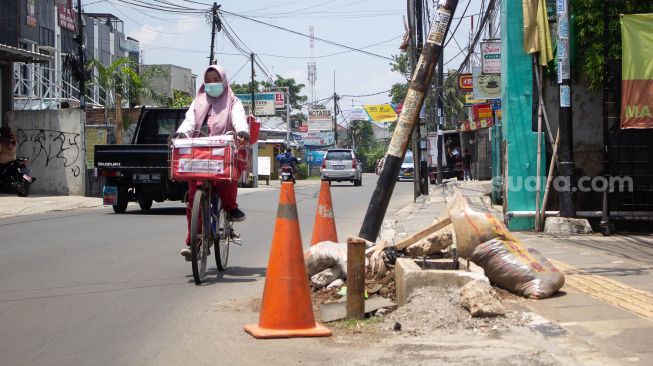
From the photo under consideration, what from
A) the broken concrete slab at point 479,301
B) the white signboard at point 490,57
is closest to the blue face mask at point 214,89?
the broken concrete slab at point 479,301

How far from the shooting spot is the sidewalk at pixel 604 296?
16.2 ft

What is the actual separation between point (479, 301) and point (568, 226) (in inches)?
256

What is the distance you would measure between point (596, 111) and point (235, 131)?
7.04m

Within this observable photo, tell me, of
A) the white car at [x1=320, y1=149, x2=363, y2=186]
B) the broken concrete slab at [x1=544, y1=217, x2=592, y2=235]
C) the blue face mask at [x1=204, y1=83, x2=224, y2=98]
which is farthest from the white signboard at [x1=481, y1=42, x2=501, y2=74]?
the blue face mask at [x1=204, y1=83, x2=224, y2=98]

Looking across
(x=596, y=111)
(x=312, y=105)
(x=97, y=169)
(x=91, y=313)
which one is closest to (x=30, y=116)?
(x=97, y=169)

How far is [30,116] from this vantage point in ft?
78.0

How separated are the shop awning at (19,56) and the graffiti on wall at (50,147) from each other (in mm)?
2147

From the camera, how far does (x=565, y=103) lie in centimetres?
1153

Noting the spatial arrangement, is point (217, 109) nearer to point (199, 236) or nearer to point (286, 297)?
point (199, 236)

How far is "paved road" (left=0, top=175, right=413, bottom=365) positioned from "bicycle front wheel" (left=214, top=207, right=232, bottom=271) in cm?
22

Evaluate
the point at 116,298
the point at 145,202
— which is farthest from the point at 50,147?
the point at 116,298

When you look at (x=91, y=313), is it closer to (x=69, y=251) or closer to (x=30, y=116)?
(x=69, y=251)

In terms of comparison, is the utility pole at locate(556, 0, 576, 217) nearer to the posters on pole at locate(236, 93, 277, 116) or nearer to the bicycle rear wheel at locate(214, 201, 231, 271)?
the bicycle rear wheel at locate(214, 201, 231, 271)

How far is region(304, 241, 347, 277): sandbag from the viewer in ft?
23.4
